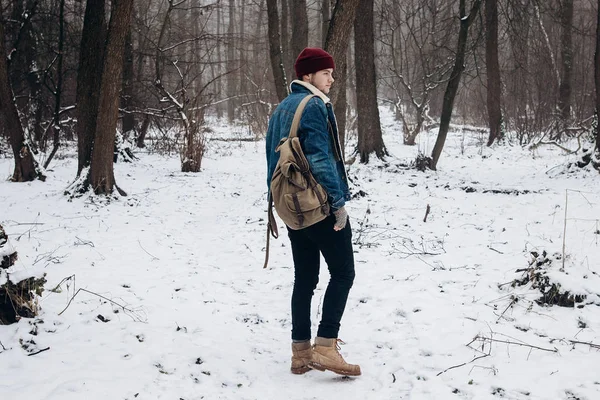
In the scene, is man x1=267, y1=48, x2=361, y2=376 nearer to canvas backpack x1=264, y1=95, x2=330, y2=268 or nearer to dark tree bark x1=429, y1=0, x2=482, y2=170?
canvas backpack x1=264, y1=95, x2=330, y2=268

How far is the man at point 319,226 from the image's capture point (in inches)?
106

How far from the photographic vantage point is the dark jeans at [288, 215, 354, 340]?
2.80 meters

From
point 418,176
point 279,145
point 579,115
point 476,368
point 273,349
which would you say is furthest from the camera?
point 579,115

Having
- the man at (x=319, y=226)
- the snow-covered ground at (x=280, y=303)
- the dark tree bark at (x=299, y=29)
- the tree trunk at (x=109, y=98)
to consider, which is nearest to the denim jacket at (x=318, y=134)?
the man at (x=319, y=226)

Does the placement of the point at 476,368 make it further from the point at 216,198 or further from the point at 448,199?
the point at 216,198

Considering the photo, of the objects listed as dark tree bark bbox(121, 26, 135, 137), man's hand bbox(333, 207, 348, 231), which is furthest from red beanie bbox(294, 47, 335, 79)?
dark tree bark bbox(121, 26, 135, 137)

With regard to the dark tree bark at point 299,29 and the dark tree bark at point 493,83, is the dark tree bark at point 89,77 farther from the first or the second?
the dark tree bark at point 493,83

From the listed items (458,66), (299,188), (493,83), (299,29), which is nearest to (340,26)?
(458,66)

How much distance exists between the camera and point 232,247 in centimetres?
617

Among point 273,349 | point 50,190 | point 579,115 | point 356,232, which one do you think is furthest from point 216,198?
point 579,115

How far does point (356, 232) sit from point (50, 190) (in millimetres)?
6320

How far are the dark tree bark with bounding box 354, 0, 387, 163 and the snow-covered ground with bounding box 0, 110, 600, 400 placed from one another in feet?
13.9

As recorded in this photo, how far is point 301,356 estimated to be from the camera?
9.99 feet

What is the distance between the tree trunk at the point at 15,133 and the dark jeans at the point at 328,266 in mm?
9045
